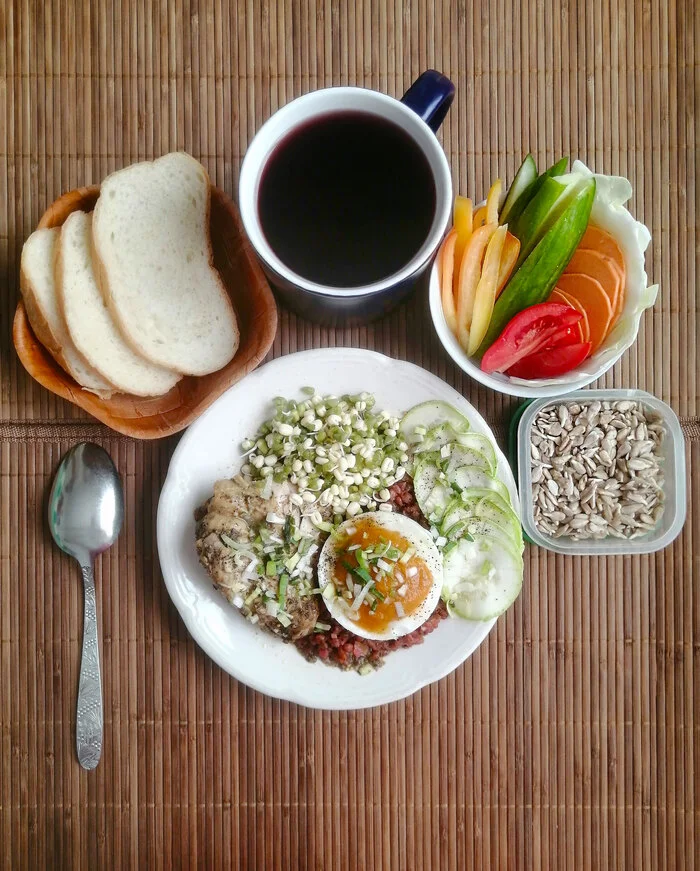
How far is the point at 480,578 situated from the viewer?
4.26ft

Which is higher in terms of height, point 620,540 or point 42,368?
point 42,368

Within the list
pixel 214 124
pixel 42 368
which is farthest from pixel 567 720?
pixel 214 124

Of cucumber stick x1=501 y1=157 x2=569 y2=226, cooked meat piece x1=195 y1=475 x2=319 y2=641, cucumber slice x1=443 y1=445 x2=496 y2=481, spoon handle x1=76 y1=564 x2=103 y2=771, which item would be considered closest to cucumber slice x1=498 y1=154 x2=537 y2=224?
cucumber stick x1=501 y1=157 x2=569 y2=226

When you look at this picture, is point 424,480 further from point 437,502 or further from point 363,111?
point 363,111

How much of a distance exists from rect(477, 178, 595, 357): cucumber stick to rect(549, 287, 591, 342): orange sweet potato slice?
0.02 metres

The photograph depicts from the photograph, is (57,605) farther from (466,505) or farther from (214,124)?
(214,124)

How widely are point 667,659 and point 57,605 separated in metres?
1.31

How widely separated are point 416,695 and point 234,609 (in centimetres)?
44

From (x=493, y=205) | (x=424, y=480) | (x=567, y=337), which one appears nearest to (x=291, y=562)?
(x=424, y=480)

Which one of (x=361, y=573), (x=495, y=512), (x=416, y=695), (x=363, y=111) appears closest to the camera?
(x=363, y=111)

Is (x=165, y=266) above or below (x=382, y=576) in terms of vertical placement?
above

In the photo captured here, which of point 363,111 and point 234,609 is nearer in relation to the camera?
point 363,111

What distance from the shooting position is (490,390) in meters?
1.42

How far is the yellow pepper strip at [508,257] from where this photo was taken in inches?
47.9
